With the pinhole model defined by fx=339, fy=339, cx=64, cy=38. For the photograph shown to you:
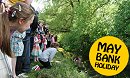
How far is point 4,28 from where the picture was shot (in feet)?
4.98

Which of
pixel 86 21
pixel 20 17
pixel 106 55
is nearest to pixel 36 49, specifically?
pixel 106 55

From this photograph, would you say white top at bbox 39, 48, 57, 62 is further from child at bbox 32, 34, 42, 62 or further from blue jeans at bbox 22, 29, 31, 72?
blue jeans at bbox 22, 29, 31, 72

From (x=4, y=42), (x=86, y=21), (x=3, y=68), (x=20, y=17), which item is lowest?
(x=3, y=68)

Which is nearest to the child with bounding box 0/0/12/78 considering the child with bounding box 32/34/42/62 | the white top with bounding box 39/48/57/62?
the child with bounding box 32/34/42/62

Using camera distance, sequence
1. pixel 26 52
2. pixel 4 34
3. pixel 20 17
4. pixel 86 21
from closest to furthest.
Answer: pixel 4 34
pixel 20 17
pixel 26 52
pixel 86 21

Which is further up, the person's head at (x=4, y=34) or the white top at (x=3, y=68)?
the person's head at (x=4, y=34)

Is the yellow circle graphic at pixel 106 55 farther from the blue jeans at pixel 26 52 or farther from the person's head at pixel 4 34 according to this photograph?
the person's head at pixel 4 34

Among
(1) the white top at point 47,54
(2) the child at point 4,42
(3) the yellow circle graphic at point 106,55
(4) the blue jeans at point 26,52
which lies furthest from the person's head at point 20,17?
(1) the white top at point 47,54

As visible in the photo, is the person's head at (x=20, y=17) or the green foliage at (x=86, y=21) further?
the green foliage at (x=86, y=21)

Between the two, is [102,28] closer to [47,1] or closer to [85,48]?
[85,48]

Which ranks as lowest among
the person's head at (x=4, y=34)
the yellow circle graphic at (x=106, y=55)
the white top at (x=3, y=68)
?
the yellow circle graphic at (x=106, y=55)

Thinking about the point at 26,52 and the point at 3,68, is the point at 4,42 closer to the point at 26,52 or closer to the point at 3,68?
the point at 3,68

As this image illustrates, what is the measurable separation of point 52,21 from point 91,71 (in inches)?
177

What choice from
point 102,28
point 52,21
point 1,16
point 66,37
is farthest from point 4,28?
point 52,21
